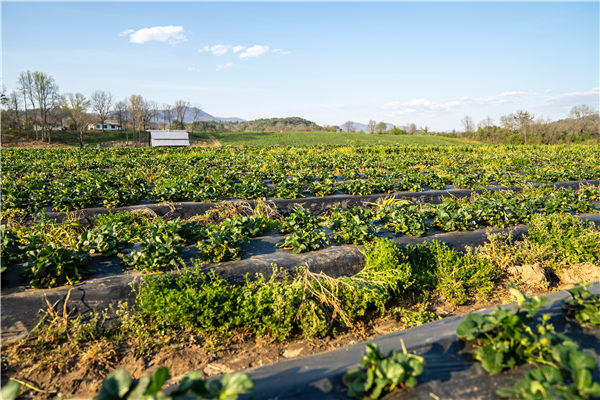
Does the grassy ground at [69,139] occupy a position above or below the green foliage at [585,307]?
above

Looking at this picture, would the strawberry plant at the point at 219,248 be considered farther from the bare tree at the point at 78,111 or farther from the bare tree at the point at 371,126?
the bare tree at the point at 371,126

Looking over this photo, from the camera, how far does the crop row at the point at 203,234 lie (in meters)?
4.04

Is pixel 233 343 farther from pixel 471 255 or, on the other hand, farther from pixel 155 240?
pixel 471 255

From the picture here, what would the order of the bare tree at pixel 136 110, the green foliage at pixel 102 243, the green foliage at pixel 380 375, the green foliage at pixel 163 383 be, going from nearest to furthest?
1. the green foliage at pixel 163 383
2. the green foliage at pixel 380 375
3. the green foliage at pixel 102 243
4. the bare tree at pixel 136 110

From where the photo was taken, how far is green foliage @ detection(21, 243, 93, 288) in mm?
3832

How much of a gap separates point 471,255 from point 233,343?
4003mm

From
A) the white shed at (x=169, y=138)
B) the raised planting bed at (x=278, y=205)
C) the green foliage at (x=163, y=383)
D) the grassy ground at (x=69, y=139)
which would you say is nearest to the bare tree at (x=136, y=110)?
the grassy ground at (x=69, y=139)

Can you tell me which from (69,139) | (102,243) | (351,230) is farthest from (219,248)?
(69,139)

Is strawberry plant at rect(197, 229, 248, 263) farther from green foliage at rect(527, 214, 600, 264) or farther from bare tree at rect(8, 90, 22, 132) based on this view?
bare tree at rect(8, 90, 22, 132)

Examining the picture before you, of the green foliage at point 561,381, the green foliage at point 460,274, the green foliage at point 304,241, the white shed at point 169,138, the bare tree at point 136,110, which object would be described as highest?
the bare tree at point 136,110

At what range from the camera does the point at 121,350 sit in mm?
3551

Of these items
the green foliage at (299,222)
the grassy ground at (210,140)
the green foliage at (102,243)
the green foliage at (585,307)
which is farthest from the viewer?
the grassy ground at (210,140)

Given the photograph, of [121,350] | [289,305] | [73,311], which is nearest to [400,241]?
[289,305]

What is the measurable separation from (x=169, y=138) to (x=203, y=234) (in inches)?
1668
